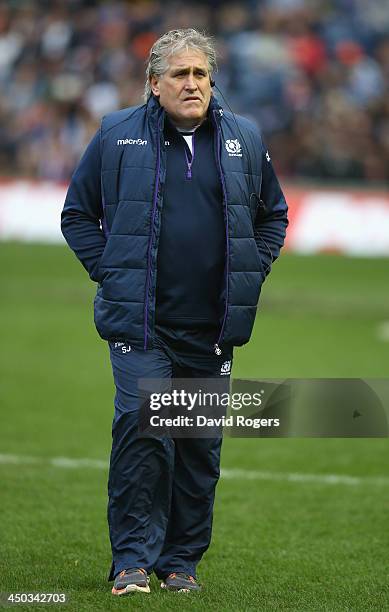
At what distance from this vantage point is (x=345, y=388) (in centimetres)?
520

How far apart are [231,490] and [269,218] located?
2628mm

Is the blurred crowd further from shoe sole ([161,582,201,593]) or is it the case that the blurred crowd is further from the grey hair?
shoe sole ([161,582,201,593])

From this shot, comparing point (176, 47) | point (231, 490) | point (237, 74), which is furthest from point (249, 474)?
point (237, 74)

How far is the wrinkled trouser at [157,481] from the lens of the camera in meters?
5.39

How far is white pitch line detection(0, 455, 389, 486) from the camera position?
821 centimetres

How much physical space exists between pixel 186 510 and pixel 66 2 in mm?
23370

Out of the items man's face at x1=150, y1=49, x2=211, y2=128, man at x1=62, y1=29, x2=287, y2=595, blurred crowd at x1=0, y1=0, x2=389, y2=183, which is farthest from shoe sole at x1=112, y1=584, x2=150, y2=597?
blurred crowd at x1=0, y1=0, x2=389, y2=183

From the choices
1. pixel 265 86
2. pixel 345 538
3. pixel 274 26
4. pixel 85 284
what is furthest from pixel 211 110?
pixel 274 26

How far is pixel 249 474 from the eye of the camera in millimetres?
8383

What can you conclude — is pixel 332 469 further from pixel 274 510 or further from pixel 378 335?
pixel 378 335

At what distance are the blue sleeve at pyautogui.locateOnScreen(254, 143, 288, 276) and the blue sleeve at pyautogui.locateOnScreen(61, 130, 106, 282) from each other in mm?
703
